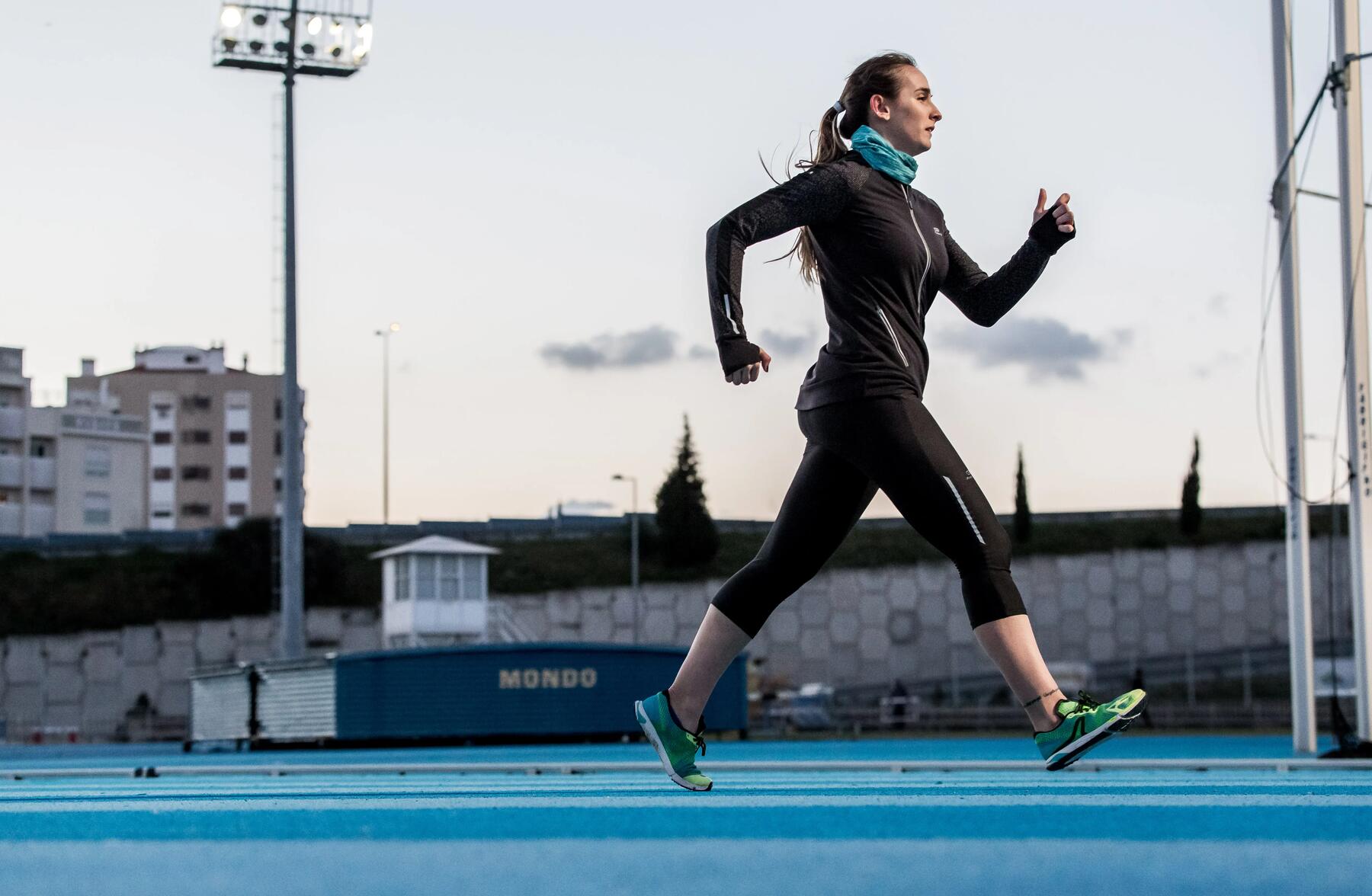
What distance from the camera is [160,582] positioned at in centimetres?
6378

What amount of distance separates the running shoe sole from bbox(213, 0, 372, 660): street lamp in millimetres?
27406

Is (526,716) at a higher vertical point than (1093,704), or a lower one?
lower

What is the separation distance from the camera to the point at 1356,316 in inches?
570

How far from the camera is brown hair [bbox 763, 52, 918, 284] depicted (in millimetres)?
4676

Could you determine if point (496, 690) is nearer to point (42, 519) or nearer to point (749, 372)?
point (749, 372)

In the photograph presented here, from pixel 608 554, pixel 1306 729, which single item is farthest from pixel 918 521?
pixel 608 554

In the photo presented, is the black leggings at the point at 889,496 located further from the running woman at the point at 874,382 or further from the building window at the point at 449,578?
the building window at the point at 449,578

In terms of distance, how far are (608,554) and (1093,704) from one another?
6143 centimetres

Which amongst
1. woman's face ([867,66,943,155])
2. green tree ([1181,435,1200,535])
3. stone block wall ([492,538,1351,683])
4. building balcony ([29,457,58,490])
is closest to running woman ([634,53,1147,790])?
woman's face ([867,66,943,155])

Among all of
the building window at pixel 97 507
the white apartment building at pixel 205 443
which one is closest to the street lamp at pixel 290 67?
the building window at pixel 97 507

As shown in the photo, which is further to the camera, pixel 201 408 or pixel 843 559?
pixel 201 408

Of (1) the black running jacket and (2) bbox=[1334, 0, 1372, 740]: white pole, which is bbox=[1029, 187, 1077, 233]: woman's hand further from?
(2) bbox=[1334, 0, 1372, 740]: white pole

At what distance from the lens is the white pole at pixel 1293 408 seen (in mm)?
16031

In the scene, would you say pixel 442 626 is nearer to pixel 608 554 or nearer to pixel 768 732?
pixel 768 732
